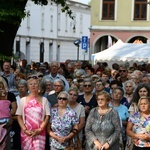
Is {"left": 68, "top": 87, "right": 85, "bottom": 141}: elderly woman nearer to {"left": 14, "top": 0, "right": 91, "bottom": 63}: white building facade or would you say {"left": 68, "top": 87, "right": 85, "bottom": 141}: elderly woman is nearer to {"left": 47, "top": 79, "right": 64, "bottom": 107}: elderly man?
{"left": 47, "top": 79, "right": 64, "bottom": 107}: elderly man

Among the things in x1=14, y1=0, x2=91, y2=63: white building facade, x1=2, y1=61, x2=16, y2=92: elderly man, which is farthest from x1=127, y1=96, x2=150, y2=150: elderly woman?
x1=14, y1=0, x2=91, y2=63: white building facade

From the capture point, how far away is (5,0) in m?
19.2

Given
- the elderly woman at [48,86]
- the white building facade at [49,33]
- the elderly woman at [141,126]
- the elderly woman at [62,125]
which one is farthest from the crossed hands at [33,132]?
the white building facade at [49,33]

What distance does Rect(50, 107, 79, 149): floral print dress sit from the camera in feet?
36.1

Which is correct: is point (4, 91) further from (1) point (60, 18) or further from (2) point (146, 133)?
(1) point (60, 18)

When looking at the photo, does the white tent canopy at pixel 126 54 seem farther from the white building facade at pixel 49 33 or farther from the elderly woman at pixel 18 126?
the white building facade at pixel 49 33

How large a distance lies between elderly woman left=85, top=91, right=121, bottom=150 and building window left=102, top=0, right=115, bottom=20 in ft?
132

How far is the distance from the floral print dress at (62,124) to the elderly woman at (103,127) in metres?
0.49

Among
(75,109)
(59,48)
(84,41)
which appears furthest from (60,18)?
(75,109)

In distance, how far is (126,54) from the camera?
2802 cm

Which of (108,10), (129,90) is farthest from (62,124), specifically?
(108,10)

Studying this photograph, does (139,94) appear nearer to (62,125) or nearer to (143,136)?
(143,136)

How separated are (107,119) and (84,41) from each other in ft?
67.3

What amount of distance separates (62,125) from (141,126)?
1400mm
